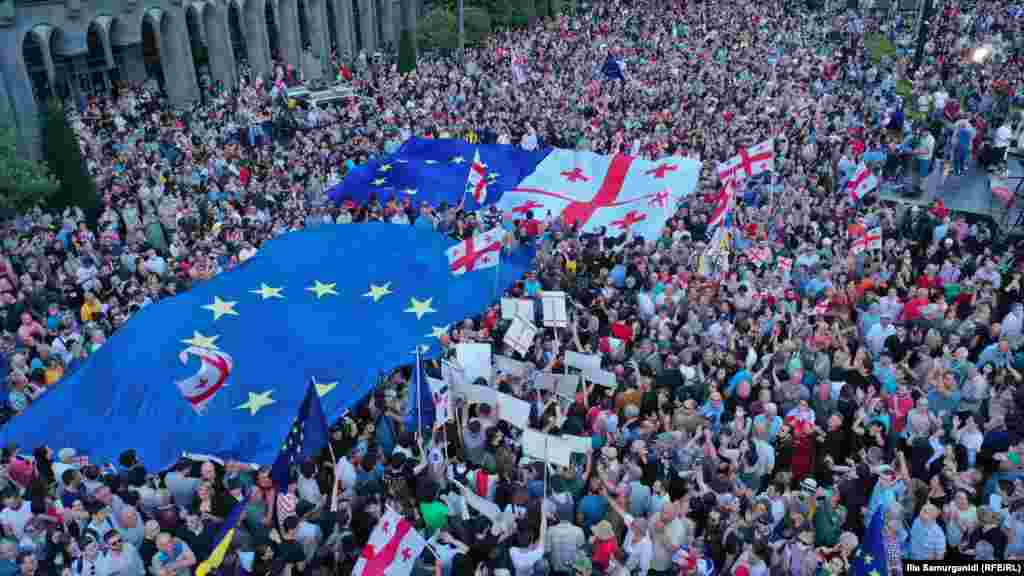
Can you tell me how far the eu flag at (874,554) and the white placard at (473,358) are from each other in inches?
201

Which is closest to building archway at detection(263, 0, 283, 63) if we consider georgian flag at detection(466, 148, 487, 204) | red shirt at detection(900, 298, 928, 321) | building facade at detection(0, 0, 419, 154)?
building facade at detection(0, 0, 419, 154)

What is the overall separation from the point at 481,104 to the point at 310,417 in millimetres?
17809

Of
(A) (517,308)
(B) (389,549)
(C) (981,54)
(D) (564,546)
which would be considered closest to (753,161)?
(A) (517,308)

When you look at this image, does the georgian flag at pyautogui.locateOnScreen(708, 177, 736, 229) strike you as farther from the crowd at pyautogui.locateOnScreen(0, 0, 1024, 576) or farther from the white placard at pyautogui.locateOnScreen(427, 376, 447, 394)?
the white placard at pyautogui.locateOnScreen(427, 376, 447, 394)

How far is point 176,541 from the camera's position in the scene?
7.42m

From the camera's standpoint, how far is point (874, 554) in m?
6.54

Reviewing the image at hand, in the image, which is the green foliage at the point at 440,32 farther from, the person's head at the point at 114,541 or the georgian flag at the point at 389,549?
the georgian flag at the point at 389,549

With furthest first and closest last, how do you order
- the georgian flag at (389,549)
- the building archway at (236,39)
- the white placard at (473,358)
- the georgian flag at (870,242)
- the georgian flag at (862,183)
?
the building archway at (236,39) < the georgian flag at (862,183) < the georgian flag at (870,242) < the white placard at (473,358) < the georgian flag at (389,549)

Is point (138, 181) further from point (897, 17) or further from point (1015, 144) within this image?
point (897, 17)

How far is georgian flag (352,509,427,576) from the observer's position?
6.54 metres

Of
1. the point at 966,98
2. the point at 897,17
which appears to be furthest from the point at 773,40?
the point at 897,17

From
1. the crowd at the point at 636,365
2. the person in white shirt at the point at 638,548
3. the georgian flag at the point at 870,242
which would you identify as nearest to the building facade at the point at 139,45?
the crowd at the point at 636,365

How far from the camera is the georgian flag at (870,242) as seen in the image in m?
13.6

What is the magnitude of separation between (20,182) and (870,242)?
1710 centimetres
